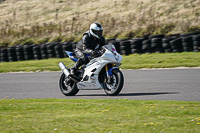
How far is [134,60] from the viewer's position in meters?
18.2

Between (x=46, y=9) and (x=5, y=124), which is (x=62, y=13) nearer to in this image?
(x=46, y=9)

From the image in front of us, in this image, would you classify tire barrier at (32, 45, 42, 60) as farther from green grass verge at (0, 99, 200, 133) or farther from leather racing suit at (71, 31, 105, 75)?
green grass verge at (0, 99, 200, 133)

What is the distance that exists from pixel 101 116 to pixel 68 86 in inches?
138

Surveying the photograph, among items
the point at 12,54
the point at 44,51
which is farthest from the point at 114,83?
the point at 12,54

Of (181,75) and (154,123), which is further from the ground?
(154,123)

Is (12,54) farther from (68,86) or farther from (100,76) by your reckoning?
(100,76)

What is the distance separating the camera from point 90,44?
929 centimetres

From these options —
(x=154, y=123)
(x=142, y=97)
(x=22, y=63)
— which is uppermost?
(x=154, y=123)

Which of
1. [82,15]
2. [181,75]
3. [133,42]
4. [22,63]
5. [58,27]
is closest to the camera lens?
[181,75]

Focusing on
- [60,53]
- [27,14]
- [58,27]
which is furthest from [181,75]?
[27,14]

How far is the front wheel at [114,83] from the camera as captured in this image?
28.2 ft

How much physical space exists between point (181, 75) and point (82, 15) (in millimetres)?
23985

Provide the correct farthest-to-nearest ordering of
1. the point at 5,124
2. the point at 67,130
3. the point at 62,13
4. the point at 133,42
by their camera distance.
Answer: the point at 62,13 < the point at 133,42 < the point at 5,124 < the point at 67,130

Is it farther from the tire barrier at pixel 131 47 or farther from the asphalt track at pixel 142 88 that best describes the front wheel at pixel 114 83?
the tire barrier at pixel 131 47
